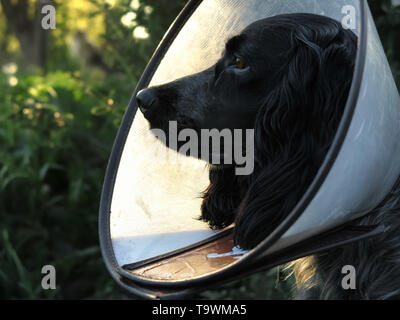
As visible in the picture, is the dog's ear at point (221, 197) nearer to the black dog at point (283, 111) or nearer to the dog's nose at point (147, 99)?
the black dog at point (283, 111)

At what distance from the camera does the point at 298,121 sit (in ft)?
5.01

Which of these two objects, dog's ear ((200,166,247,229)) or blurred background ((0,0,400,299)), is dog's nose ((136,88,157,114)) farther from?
blurred background ((0,0,400,299))

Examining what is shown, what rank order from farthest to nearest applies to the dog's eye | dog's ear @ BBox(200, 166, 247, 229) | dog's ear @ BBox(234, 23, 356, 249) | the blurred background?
the blurred background
dog's ear @ BBox(200, 166, 247, 229)
the dog's eye
dog's ear @ BBox(234, 23, 356, 249)

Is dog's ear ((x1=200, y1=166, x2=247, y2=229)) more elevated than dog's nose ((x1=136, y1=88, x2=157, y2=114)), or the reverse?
dog's nose ((x1=136, y1=88, x2=157, y2=114))

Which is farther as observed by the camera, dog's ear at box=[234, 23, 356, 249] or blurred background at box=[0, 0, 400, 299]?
blurred background at box=[0, 0, 400, 299]

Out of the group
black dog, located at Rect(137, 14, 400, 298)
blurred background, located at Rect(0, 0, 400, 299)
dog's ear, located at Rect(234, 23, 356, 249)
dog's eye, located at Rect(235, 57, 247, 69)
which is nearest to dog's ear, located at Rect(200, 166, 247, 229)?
Result: black dog, located at Rect(137, 14, 400, 298)

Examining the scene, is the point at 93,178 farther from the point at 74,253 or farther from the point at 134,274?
the point at 134,274

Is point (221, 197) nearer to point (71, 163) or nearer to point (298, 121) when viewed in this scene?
point (298, 121)

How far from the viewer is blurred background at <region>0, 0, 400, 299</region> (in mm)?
3010

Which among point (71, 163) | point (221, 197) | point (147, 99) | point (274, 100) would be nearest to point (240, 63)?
point (274, 100)

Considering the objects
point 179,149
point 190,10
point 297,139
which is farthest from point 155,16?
point 297,139

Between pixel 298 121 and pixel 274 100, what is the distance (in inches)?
3.8

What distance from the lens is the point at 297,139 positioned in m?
1.52

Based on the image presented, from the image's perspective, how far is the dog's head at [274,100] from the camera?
1490 millimetres
